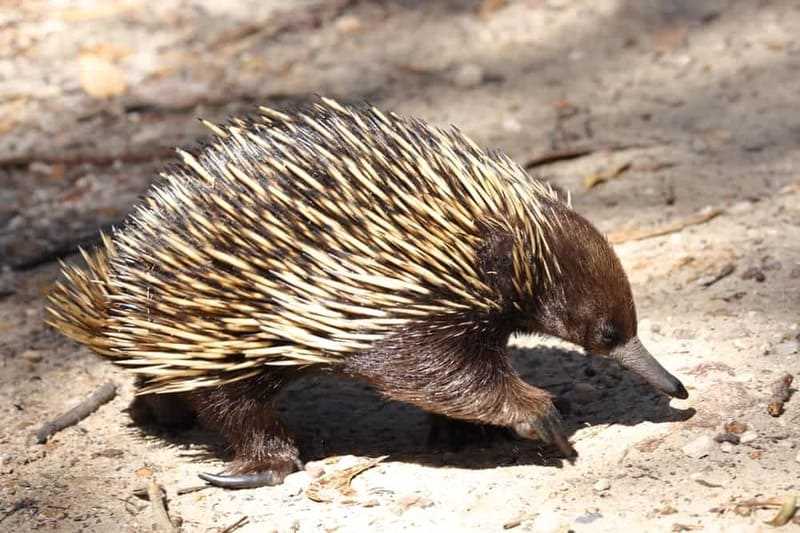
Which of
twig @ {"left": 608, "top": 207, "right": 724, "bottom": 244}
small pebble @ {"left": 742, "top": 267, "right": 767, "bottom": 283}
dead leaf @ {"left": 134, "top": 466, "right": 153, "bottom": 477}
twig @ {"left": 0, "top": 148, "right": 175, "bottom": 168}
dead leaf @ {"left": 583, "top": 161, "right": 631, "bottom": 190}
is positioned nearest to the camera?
dead leaf @ {"left": 134, "top": 466, "right": 153, "bottom": 477}

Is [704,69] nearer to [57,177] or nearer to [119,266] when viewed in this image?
[57,177]

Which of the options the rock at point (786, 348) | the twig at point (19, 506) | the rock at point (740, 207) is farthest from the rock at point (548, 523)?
the rock at point (740, 207)

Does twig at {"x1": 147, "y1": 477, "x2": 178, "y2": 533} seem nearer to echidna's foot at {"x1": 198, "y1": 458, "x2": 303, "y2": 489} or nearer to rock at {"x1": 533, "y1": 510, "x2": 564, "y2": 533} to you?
echidna's foot at {"x1": 198, "y1": 458, "x2": 303, "y2": 489}

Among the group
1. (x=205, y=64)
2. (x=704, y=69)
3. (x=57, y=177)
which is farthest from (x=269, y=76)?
(x=704, y=69)

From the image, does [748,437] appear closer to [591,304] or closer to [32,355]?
[591,304]

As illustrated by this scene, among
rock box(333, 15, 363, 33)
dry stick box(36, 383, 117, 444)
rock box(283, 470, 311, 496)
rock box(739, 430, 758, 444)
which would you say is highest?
rock box(333, 15, 363, 33)

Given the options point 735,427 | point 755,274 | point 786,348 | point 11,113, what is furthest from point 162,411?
point 11,113

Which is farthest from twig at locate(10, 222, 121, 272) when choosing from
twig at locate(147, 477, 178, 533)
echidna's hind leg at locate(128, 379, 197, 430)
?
twig at locate(147, 477, 178, 533)
